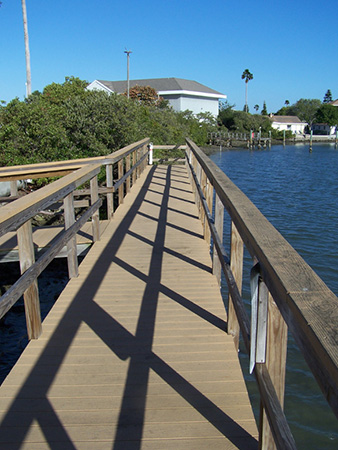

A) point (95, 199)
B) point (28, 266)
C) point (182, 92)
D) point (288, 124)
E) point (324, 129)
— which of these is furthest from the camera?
point (324, 129)

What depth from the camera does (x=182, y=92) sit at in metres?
65.5

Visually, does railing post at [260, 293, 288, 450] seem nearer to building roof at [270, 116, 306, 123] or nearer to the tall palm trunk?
the tall palm trunk

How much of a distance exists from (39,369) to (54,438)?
0.72m

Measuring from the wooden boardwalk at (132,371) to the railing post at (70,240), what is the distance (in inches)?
4.8

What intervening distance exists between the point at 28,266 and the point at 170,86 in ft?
219

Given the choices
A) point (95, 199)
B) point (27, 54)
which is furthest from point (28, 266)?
point (27, 54)

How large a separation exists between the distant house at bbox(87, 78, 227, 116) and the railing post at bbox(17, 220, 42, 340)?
205 feet

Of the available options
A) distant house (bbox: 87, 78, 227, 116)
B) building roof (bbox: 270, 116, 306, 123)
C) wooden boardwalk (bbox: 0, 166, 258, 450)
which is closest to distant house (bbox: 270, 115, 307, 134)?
building roof (bbox: 270, 116, 306, 123)

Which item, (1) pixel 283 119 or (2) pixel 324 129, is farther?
(2) pixel 324 129

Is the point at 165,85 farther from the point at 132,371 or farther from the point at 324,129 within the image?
the point at 324,129

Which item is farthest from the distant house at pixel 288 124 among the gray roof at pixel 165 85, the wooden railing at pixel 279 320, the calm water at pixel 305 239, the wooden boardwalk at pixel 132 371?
the wooden railing at pixel 279 320

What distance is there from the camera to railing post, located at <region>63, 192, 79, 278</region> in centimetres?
441

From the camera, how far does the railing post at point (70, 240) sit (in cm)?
441

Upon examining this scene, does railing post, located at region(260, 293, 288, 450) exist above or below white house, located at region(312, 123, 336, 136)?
below
